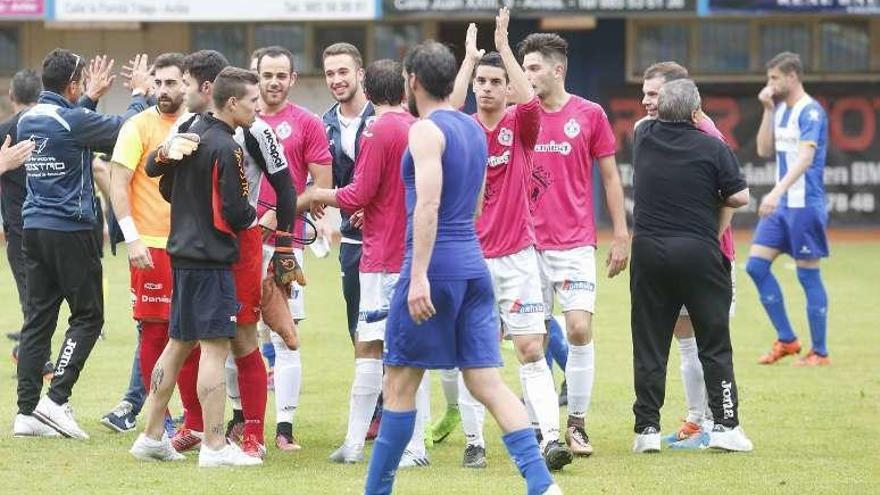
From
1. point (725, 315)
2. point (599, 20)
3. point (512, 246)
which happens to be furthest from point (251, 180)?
point (599, 20)

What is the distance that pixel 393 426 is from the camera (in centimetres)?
780

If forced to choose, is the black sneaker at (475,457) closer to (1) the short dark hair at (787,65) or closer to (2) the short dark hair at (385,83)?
(2) the short dark hair at (385,83)

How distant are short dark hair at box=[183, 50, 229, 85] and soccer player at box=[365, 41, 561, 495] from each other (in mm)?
1795

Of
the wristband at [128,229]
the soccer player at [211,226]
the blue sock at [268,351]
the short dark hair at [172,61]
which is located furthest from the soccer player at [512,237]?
the blue sock at [268,351]

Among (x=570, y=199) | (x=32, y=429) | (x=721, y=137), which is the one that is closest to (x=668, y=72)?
(x=721, y=137)

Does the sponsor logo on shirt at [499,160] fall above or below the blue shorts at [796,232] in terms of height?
above

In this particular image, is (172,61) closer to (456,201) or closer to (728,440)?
(456,201)

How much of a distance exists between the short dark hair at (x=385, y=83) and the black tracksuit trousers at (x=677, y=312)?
5.84 feet

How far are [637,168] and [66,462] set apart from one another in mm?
3708

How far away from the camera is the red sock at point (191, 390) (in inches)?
384

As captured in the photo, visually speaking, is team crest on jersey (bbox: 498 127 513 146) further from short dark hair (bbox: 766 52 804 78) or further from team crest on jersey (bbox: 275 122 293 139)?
short dark hair (bbox: 766 52 804 78)

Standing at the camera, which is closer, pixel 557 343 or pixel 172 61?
pixel 172 61

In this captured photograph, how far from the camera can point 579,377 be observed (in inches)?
389

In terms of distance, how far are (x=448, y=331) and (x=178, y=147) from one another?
1.95m
